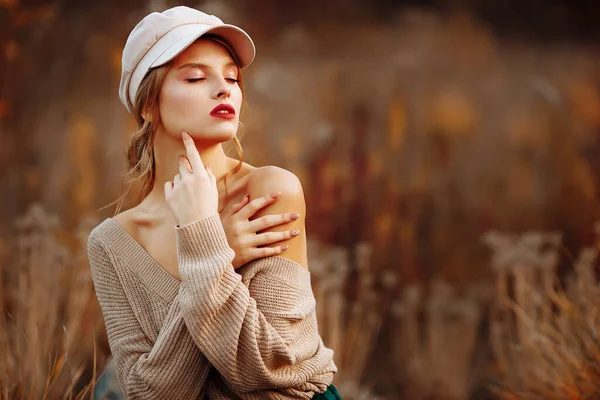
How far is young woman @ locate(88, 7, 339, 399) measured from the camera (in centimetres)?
150

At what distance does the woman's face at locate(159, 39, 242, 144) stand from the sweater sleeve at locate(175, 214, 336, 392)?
201 millimetres

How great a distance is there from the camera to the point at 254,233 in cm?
161

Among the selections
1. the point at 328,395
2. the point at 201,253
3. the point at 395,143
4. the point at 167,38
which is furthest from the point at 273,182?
the point at 395,143

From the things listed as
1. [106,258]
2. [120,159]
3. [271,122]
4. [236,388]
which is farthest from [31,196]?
[236,388]

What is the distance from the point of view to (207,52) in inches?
63.5

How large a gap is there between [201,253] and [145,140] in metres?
0.40

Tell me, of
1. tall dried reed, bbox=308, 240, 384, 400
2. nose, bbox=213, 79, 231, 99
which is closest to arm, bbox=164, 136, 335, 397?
nose, bbox=213, 79, 231, 99

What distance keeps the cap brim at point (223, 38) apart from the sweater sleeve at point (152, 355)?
480 mm

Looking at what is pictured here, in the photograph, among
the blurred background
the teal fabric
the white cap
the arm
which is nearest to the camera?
the arm

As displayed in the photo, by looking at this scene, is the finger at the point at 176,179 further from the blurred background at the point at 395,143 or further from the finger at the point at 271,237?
the blurred background at the point at 395,143

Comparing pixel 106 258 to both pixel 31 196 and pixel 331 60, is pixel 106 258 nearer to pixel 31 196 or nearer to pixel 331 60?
pixel 31 196

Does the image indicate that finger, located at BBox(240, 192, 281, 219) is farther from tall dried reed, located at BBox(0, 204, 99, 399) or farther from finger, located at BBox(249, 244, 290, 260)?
tall dried reed, located at BBox(0, 204, 99, 399)

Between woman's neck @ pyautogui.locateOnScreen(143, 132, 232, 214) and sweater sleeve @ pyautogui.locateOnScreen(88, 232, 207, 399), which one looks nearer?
sweater sleeve @ pyautogui.locateOnScreen(88, 232, 207, 399)

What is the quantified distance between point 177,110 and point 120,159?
2.56 m
